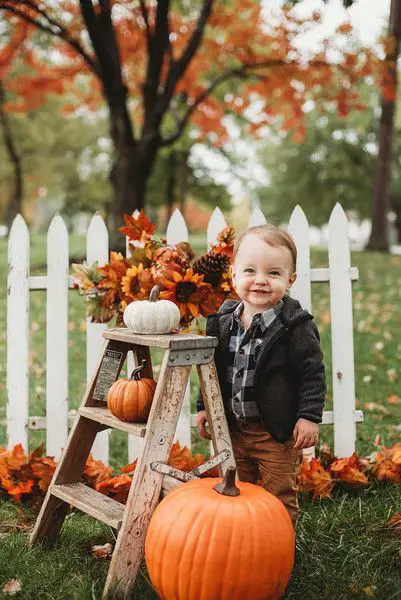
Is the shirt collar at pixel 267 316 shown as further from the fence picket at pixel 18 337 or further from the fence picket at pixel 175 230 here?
the fence picket at pixel 18 337

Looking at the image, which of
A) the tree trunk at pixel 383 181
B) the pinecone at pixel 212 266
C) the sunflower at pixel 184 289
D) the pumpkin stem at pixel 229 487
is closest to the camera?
the pumpkin stem at pixel 229 487

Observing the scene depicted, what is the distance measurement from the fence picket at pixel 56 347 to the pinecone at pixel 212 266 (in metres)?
0.88

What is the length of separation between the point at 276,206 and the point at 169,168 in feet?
27.2

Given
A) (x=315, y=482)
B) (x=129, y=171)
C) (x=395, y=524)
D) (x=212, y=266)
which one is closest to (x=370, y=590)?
(x=395, y=524)

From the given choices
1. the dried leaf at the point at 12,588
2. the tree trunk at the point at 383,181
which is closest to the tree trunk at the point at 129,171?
the dried leaf at the point at 12,588

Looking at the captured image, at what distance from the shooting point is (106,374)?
270cm

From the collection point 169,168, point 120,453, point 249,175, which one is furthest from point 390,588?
point 249,175

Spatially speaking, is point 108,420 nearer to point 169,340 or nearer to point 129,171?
point 169,340

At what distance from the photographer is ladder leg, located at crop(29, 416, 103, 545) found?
267 cm

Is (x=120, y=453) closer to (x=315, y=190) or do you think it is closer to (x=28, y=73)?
(x=28, y=73)

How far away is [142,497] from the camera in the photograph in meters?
2.26

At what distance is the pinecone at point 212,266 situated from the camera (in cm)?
294

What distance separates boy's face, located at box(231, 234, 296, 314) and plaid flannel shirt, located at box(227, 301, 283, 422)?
0.07 meters

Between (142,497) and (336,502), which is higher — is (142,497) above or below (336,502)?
above
